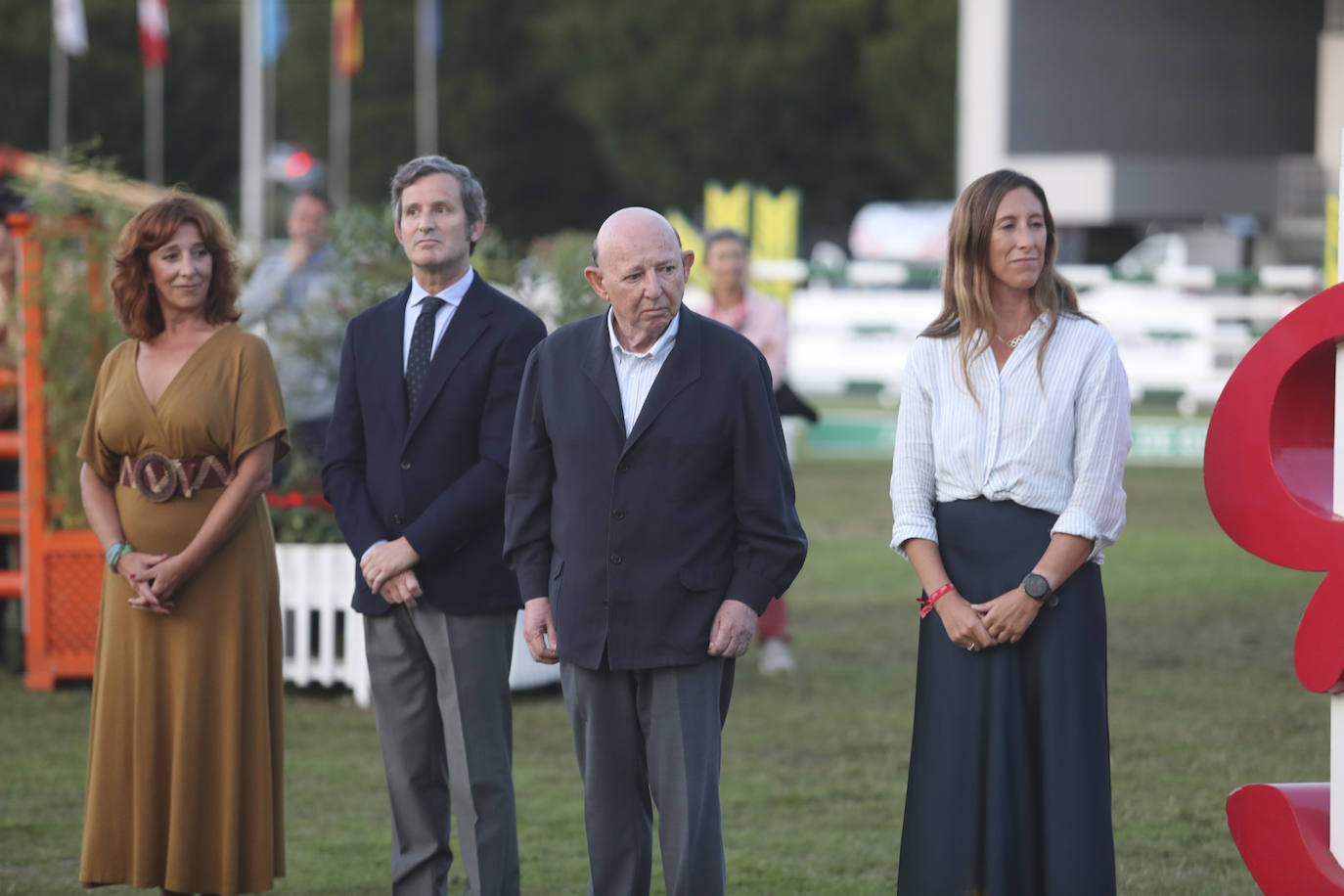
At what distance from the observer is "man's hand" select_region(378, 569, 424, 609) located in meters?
4.79

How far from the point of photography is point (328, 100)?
5841 cm

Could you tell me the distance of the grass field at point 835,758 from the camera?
5871 millimetres

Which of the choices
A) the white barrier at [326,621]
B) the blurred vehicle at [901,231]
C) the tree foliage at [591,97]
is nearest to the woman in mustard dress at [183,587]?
the white barrier at [326,621]

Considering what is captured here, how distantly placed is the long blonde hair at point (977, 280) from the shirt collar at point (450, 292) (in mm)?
1313

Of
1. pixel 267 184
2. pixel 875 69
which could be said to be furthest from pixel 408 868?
pixel 267 184

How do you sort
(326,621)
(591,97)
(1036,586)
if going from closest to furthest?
1. (1036,586)
2. (326,621)
3. (591,97)

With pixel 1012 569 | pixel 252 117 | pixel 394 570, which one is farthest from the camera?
pixel 252 117

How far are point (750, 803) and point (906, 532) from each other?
2.52 meters

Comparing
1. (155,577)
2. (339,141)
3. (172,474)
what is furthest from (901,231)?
(155,577)

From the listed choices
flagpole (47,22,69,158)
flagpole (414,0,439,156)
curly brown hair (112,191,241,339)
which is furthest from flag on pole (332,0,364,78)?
curly brown hair (112,191,241,339)

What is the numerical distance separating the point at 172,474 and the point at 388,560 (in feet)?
2.52

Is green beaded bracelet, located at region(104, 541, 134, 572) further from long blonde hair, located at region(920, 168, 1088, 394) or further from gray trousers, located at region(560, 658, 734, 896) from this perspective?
long blonde hair, located at region(920, 168, 1088, 394)

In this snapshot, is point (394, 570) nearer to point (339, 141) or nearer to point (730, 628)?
point (730, 628)

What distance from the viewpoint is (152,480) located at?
5117mm
